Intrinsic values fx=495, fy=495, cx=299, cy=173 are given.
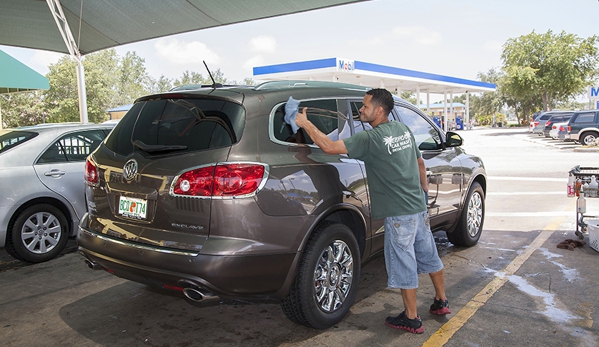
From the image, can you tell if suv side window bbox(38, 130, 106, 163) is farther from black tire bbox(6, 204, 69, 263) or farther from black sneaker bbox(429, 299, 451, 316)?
black sneaker bbox(429, 299, 451, 316)

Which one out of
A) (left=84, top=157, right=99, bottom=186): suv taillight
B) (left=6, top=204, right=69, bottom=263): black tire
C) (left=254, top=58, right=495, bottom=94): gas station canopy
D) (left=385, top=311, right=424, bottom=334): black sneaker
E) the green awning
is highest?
(left=254, top=58, right=495, bottom=94): gas station canopy

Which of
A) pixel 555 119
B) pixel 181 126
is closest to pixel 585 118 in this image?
pixel 555 119

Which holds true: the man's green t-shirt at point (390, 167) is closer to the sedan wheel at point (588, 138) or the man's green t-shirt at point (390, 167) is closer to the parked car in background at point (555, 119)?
the sedan wheel at point (588, 138)

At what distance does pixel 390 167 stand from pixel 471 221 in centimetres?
296

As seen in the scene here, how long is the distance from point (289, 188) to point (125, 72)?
275 feet

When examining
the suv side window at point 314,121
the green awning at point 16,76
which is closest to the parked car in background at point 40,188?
the suv side window at point 314,121

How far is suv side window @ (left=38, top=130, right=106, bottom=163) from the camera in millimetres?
5824

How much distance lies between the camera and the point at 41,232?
18.8ft

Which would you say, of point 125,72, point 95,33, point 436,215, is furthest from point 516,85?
point 125,72

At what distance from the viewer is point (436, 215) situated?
505cm

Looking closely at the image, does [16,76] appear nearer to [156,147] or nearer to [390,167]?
[156,147]

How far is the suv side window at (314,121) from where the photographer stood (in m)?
3.47

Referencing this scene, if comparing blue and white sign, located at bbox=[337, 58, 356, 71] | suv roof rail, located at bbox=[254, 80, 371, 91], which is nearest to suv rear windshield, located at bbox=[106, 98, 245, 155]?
suv roof rail, located at bbox=[254, 80, 371, 91]

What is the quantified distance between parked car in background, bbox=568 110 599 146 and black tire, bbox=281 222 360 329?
22.7 meters
